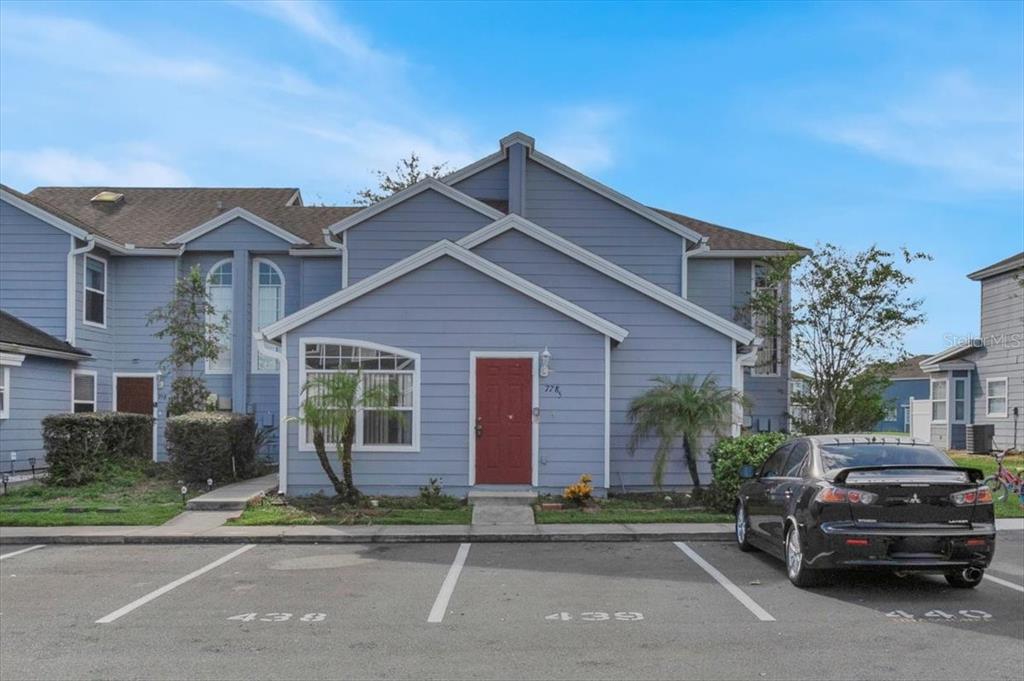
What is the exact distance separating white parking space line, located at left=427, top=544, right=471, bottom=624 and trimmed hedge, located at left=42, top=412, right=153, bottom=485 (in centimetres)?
869

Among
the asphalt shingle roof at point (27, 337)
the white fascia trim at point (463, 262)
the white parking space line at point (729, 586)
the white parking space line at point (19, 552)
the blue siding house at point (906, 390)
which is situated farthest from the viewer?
the blue siding house at point (906, 390)

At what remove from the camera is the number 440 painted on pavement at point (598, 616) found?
720 centimetres

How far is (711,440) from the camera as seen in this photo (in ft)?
49.4

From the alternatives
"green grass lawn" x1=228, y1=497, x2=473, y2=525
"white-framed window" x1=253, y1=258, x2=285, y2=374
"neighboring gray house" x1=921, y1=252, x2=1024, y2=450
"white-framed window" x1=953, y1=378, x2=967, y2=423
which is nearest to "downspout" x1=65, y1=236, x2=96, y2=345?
"white-framed window" x1=253, y1=258, x2=285, y2=374

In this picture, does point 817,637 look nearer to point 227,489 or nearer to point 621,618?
point 621,618

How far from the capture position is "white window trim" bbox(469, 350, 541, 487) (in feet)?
46.5

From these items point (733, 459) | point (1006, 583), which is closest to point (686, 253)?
point (733, 459)

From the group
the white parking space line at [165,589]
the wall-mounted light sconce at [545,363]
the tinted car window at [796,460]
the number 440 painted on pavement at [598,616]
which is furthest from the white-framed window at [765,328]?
the number 440 painted on pavement at [598,616]

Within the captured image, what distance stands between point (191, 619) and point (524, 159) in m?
14.4

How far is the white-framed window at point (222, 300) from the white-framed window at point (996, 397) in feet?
74.7

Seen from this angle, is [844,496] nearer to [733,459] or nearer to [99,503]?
[733,459]

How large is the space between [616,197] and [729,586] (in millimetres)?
12481

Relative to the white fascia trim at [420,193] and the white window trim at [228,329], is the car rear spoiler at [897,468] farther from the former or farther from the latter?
the white window trim at [228,329]

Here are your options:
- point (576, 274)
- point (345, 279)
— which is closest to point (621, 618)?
point (576, 274)
